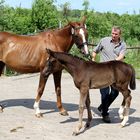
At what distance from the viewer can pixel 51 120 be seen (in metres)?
8.20

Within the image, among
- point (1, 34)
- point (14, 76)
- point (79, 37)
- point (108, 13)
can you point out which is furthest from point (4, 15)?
point (108, 13)

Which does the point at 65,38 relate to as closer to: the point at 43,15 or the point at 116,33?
the point at 116,33

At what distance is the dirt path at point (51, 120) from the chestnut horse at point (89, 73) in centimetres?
31

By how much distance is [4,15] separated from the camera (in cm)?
1847

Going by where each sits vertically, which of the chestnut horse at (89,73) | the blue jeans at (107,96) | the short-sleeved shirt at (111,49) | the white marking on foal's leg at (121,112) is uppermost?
the short-sleeved shirt at (111,49)

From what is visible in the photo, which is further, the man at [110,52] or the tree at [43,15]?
the tree at [43,15]

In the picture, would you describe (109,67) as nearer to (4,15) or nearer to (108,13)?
(4,15)

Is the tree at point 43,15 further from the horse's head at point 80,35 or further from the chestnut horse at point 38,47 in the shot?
the horse's head at point 80,35

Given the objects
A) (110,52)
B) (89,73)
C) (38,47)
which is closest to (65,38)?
(38,47)

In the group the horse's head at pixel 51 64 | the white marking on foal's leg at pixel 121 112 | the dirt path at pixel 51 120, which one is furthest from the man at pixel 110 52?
the horse's head at pixel 51 64

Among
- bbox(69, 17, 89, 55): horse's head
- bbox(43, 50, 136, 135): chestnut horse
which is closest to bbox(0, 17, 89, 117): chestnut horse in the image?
bbox(69, 17, 89, 55): horse's head

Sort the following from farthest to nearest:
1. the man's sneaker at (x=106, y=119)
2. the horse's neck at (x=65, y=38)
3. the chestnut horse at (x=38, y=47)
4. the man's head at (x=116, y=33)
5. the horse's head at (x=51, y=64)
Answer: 1. the horse's neck at (x=65, y=38)
2. the chestnut horse at (x=38, y=47)
3. the man's sneaker at (x=106, y=119)
4. the man's head at (x=116, y=33)
5. the horse's head at (x=51, y=64)

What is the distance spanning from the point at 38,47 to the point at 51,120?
157 cm

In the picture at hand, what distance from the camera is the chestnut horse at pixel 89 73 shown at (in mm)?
7191
